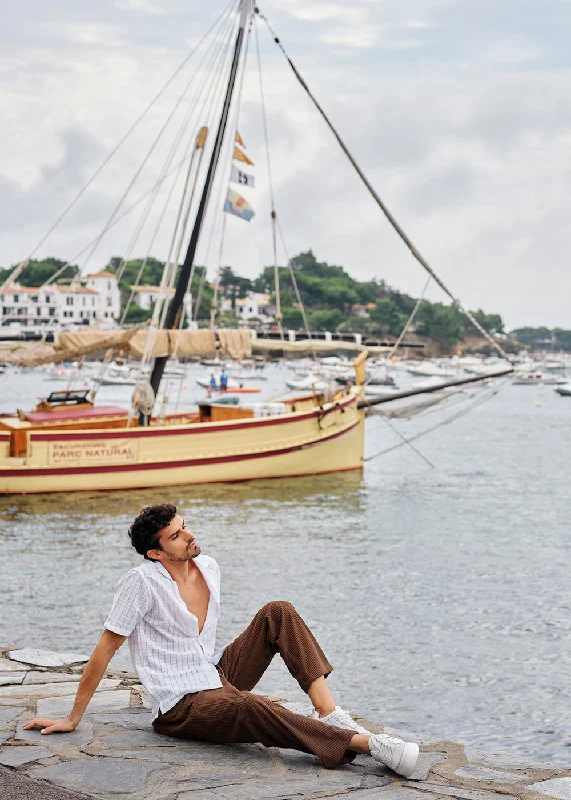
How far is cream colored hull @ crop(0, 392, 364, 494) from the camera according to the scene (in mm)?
21828

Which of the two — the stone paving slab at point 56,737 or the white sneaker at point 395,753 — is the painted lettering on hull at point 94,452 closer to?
the stone paving slab at point 56,737

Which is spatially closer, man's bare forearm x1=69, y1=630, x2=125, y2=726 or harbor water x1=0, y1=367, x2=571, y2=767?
man's bare forearm x1=69, y1=630, x2=125, y2=726

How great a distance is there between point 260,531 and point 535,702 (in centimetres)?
953

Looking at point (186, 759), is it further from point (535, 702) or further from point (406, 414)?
point (406, 414)

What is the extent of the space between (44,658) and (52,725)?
6.83 feet

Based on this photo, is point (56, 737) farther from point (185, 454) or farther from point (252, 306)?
point (252, 306)

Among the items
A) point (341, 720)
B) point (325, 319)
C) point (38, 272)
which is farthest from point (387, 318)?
point (341, 720)

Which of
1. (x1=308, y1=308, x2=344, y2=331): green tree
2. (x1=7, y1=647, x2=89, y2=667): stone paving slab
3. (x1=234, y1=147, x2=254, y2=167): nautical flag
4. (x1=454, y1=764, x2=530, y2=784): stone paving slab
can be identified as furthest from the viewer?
(x1=308, y1=308, x2=344, y2=331): green tree

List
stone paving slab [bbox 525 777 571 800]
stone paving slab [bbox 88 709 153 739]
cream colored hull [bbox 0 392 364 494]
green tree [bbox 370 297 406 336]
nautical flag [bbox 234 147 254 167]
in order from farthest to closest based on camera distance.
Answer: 1. green tree [bbox 370 297 406 336]
2. nautical flag [bbox 234 147 254 167]
3. cream colored hull [bbox 0 392 364 494]
4. stone paving slab [bbox 88 709 153 739]
5. stone paving slab [bbox 525 777 571 800]

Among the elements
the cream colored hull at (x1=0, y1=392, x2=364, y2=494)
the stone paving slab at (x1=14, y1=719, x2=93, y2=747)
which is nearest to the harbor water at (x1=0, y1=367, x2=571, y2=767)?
the cream colored hull at (x1=0, y1=392, x2=364, y2=494)

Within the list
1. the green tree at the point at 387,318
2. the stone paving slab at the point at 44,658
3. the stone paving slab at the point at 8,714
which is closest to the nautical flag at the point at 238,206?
the stone paving slab at the point at 44,658

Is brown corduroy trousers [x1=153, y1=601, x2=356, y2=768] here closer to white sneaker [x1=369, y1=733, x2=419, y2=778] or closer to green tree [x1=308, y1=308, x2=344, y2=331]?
white sneaker [x1=369, y1=733, x2=419, y2=778]

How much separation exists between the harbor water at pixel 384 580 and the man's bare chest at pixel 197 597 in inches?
146

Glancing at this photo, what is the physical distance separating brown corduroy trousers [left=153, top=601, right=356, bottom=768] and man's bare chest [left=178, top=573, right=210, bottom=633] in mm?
233
